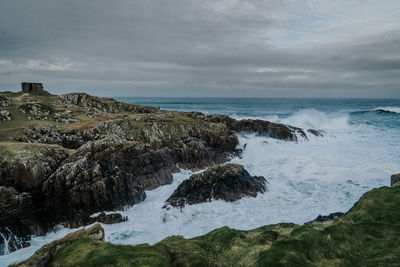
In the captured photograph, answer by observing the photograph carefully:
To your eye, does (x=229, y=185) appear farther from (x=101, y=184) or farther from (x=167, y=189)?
(x=101, y=184)

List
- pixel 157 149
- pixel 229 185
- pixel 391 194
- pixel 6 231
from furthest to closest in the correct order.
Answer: pixel 157 149 → pixel 229 185 → pixel 6 231 → pixel 391 194

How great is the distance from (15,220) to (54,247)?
48.8ft

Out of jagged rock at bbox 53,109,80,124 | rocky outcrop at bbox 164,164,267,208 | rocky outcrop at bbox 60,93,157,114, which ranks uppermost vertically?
rocky outcrop at bbox 60,93,157,114

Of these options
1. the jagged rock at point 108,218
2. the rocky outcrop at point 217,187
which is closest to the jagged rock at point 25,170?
→ the jagged rock at point 108,218

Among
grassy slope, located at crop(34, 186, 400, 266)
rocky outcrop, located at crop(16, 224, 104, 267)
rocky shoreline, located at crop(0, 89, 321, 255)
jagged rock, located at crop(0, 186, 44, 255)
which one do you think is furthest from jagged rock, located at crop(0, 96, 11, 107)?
grassy slope, located at crop(34, 186, 400, 266)

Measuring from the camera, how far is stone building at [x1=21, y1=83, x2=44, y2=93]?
262 feet

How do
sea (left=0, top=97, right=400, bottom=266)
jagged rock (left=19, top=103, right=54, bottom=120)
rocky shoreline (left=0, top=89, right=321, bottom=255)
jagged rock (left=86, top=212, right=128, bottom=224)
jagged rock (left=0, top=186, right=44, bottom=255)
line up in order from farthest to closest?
jagged rock (left=19, top=103, right=54, bottom=120), jagged rock (left=86, top=212, right=128, bottom=224), rocky shoreline (left=0, top=89, right=321, bottom=255), sea (left=0, top=97, right=400, bottom=266), jagged rock (left=0, top=186, right=44, bottom=255)

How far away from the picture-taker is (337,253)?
12156mm

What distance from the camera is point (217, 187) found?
30.9 metres

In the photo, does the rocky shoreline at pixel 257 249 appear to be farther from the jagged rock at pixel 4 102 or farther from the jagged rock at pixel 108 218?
the jagged rock at pixel 4 102

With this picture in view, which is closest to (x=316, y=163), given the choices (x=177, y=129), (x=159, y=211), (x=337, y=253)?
(x=177, y=129)

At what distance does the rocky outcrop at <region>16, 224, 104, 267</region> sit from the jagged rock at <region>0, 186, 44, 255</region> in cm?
1283

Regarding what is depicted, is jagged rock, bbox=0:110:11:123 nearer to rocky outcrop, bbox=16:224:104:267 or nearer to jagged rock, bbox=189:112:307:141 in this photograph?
jagged rock, bbox=189:112:307:141

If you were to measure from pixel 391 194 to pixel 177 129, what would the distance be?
1490 inches
